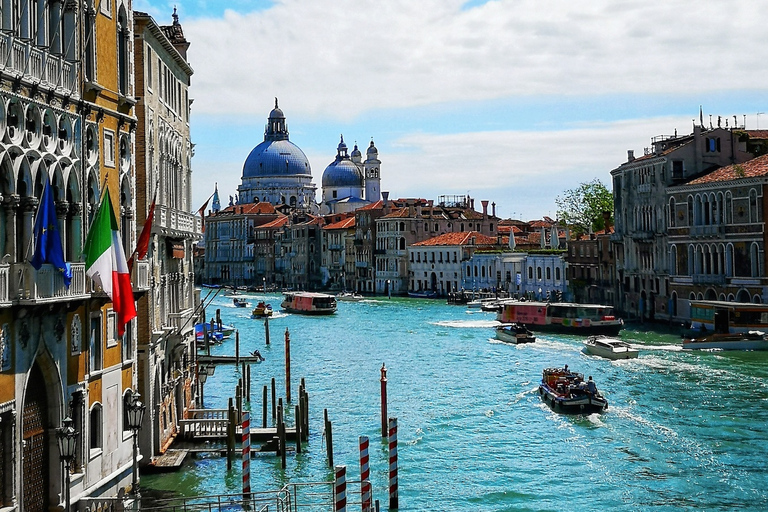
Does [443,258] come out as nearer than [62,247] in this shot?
No

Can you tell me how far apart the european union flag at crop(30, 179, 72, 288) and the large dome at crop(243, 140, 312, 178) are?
104 m

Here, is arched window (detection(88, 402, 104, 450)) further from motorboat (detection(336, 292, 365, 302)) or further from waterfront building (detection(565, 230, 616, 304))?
motorboat (detection(336, 292, 365, 302))

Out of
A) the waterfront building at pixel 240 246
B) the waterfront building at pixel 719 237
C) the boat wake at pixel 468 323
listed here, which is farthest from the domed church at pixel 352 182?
the waterfront building at pixel 719 237

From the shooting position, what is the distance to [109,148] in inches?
489

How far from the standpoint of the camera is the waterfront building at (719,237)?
118 ft

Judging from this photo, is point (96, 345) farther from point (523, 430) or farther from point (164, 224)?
point (523, 430)

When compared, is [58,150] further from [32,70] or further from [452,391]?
[452,391]

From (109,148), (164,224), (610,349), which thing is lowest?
(610,349)

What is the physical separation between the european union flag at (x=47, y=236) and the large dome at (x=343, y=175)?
Result: 98.4m

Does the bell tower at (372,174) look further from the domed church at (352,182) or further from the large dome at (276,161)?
the large dome at (276,161)

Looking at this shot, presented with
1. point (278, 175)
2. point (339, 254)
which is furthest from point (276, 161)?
point (339, 254)

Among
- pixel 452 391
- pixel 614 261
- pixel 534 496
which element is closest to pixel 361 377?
pixel 452 391

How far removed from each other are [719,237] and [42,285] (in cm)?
3110

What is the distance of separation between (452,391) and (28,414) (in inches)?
646
